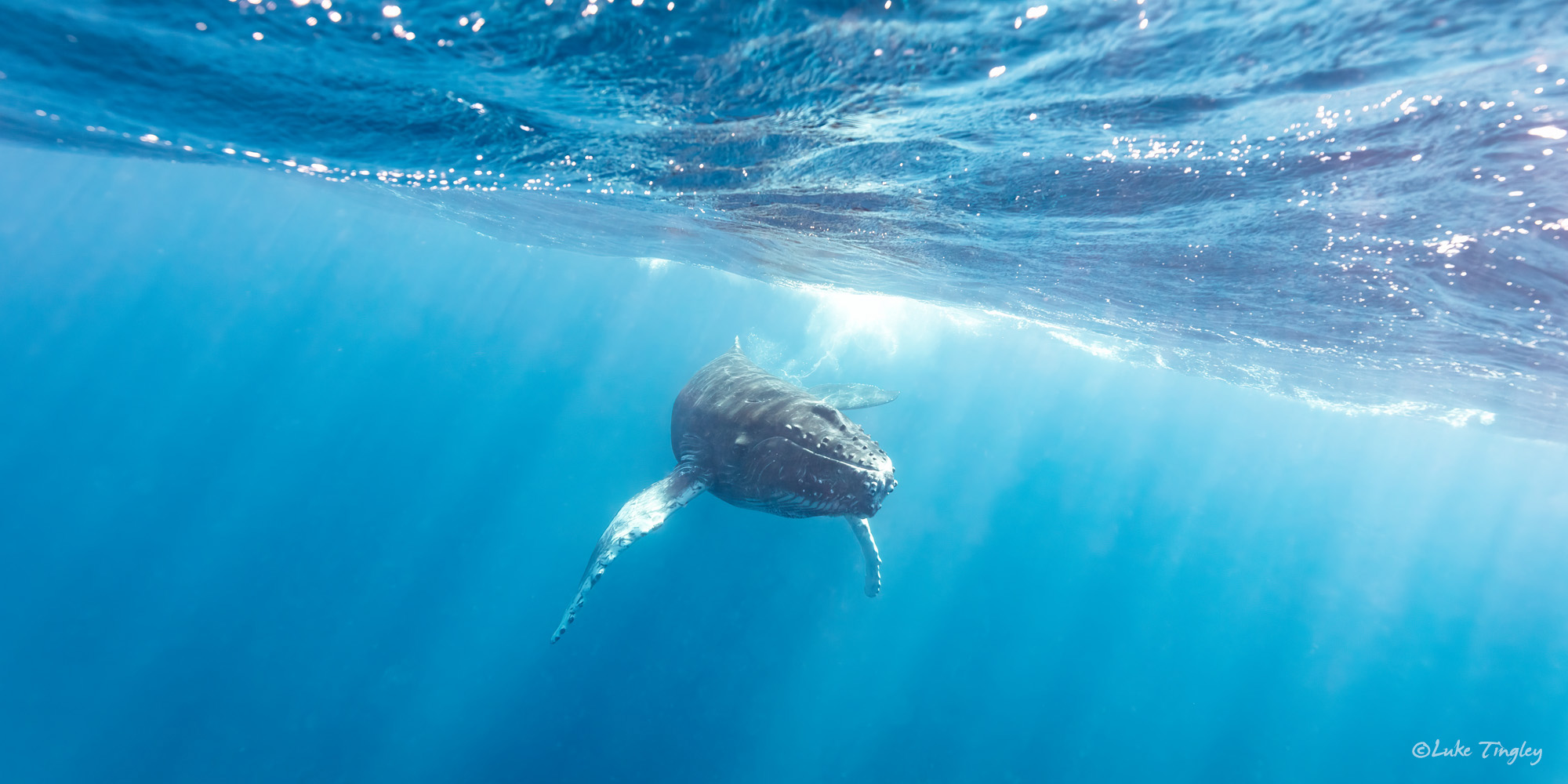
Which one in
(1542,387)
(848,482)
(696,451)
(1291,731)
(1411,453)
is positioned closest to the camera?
(848,482)

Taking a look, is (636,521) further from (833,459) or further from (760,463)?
(833,459)

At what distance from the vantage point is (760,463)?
9516 mm

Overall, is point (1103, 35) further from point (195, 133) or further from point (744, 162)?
point (195, 133)

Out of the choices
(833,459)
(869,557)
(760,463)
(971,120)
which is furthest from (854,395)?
(971,120)

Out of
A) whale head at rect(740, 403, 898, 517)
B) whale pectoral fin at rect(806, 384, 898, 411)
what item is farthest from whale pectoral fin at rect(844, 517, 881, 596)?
whale head at rect(740, 403, 898, 517)

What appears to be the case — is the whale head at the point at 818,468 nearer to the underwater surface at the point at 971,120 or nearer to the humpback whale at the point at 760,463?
the humpback whale at the point at 760,463

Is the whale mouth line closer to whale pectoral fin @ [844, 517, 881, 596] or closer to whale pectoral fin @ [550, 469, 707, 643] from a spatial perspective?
whale pectoral fin @ [550, 469, 707, 643]

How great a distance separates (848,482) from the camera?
795 cm

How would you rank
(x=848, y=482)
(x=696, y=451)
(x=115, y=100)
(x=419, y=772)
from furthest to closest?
(x=419, y=772) → (x=696, y=451) → (x=115, y=100) → (x=848, y=482)

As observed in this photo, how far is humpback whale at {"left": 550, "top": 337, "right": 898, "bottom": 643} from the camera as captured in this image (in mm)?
8102

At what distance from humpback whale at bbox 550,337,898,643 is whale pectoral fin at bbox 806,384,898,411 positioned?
3.38 m

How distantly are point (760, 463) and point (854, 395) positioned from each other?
26.0ft

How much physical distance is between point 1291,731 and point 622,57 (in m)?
48.2

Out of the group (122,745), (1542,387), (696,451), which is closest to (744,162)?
(696,451)
